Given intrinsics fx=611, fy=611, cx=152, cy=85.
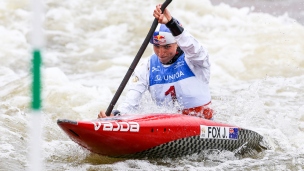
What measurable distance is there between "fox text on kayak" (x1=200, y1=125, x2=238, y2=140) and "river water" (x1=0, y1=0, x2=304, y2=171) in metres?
0.18

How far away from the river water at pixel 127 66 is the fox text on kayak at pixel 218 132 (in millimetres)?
180

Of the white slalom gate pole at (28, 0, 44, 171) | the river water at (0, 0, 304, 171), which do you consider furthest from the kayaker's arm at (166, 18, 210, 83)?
the white slalom gate pole at (28, 0, 44, 171)

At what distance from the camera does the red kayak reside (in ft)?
15.3

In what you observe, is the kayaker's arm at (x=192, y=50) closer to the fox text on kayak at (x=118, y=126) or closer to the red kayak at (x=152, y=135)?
the red kayak at (x=152, y=135)

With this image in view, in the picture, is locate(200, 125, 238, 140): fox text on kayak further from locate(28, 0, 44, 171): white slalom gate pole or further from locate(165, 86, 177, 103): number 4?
locate(28, 0, 44, 171): white slalom gate pole

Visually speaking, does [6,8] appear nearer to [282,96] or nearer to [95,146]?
[282,96]

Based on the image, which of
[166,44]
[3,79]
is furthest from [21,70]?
[166,44]

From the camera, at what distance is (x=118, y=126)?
4.77m

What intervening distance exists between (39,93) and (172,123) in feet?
9.06

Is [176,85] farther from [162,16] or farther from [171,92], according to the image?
[162,16]

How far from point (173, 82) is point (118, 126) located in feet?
3.09

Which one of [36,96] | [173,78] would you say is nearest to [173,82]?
[173,78]

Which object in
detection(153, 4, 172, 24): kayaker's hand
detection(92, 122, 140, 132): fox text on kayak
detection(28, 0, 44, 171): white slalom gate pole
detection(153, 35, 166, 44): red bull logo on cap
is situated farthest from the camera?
detection(153, 35, 166, 44): red bull logo on cap

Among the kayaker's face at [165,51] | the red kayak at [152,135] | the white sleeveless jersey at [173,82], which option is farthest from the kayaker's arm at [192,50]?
the red kayak at [152,135]
